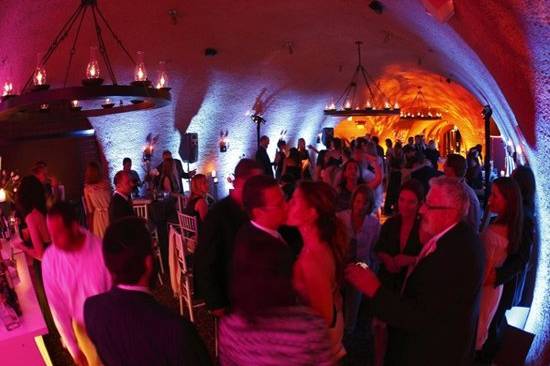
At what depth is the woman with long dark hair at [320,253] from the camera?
2189 mm

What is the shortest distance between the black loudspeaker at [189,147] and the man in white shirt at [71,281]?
7812 millimetres

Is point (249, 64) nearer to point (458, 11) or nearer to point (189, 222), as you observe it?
point (189, 222)

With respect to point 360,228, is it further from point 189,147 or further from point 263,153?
point 189,147

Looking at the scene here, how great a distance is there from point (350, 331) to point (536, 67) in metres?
2.62

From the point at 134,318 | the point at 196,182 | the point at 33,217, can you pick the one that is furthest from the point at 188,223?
the point at 134,318

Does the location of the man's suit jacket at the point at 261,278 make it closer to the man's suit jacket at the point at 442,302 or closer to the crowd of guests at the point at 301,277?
the crowd of guests at the point at 301,277

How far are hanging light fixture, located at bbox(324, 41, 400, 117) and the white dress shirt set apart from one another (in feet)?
26.8

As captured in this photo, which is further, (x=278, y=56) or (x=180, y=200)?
(x=278, y=56)

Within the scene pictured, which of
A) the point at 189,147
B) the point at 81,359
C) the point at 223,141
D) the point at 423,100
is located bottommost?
the point at 81,359

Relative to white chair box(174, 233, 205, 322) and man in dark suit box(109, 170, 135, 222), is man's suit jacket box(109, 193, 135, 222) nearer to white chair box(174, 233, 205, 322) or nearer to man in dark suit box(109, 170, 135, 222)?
man in dark suit box(109, 170, 135, 222)

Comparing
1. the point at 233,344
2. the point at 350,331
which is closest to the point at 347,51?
the point at 350,331

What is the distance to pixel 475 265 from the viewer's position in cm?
227

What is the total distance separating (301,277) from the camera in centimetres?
222

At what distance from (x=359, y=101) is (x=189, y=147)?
727 centimetres
